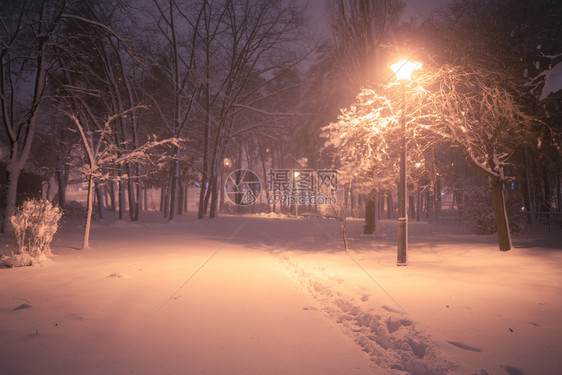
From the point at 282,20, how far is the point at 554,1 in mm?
16334

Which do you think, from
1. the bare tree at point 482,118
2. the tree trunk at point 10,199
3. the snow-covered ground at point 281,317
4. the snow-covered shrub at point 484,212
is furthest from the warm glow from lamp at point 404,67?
the tree trunk at point 10,199

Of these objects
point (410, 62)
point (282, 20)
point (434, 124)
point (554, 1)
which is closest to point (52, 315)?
point (410, 62)

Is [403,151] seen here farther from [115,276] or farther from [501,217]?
[115,276]

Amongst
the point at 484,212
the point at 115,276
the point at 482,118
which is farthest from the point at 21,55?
the point at 484,212

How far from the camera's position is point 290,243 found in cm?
1521

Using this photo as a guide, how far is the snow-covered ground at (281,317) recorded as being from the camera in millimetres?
3715

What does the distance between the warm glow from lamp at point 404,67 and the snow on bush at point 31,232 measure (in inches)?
391

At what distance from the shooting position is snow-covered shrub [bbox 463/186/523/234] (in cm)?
1777

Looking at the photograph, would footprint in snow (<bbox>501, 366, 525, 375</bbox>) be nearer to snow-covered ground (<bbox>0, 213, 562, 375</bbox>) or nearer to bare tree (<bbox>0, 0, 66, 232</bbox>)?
snow-covered ground (<bbox>0, 213, 562, 375</bbox>)

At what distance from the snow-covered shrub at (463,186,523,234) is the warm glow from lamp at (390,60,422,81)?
501 inches

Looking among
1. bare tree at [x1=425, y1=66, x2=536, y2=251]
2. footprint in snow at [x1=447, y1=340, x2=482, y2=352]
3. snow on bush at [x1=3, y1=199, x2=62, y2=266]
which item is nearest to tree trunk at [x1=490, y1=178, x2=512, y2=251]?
bare tree at [x1=425, y1=66, x2=536, y2=251]

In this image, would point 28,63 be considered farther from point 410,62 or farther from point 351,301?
point 351,301

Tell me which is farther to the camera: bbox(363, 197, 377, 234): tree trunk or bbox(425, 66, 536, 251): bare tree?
bbox(363, 197, 377, 234): tree trunk

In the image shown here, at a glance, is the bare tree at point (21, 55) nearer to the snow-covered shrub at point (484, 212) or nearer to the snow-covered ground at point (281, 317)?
the snow-covered ground at point (281, 317)
